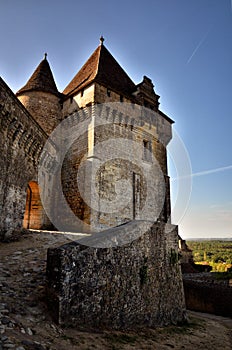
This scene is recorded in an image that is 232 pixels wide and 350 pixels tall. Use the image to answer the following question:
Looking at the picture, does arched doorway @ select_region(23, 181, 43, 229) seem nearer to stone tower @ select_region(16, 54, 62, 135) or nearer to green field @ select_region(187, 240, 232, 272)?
stone tower @ select_region(16, 54, 62, 135)

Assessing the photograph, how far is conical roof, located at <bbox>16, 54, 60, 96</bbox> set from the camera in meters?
13.0

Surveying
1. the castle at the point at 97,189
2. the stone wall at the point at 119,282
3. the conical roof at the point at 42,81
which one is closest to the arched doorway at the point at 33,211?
the castle at the point at 97,189

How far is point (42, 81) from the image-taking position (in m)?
13.4

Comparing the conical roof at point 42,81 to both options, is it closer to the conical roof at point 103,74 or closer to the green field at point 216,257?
the conical roof at point 103,74

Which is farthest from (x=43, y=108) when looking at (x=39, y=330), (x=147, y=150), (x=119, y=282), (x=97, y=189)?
(x=39, y=330)

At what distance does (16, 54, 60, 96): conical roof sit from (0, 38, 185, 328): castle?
6cm

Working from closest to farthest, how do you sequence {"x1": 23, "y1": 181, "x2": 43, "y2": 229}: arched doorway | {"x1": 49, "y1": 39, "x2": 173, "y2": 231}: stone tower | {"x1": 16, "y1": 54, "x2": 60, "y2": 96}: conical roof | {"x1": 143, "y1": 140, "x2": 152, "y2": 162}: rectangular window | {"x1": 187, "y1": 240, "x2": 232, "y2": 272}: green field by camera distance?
{"x1": 23, "y1": 181, "x2": 43, "y2": 229}: arched doorway, {"x1": 49, "y1": 39, "x2": 173, "y2": 231}: stone tower, {"x1": 16, "y1": 54, "x2": 60, "y2": 96}: conical roof, {"x1": 143, "y1": 140, "x2": 152, "y2": 162}: rectangular window, {"x1": 187, "y1": 240, "x2": 232, "y2": 272}: green field

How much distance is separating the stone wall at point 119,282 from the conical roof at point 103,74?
330 inches

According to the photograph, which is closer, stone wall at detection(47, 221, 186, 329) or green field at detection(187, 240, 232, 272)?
stone wall at detection(47, 221, 186, 329)

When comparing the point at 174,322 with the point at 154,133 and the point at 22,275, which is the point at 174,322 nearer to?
the point at 22,275

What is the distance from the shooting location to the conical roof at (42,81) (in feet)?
42.7

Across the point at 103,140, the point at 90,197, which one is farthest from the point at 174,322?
the point at 103,140

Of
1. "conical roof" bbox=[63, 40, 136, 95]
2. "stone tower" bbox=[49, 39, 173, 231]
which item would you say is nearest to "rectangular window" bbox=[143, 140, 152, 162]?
"stone tower" bbox=[49, 39, 173, 231]

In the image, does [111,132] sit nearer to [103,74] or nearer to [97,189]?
[97,189]
